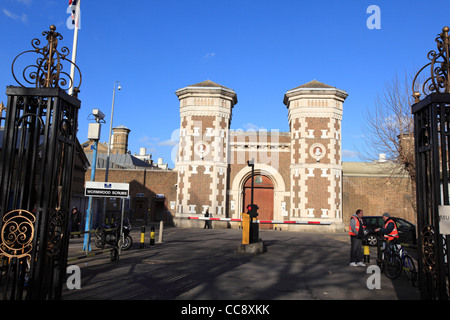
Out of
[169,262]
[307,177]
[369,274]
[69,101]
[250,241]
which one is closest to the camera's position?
[69,101]

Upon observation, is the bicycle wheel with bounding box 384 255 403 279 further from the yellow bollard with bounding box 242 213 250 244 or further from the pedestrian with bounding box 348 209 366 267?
the yellow bollard with bounding box 242 213 250 244

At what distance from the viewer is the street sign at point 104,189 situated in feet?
39.9

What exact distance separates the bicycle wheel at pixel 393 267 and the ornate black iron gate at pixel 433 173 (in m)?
3.98

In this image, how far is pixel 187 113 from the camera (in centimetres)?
2819

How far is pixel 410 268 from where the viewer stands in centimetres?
870

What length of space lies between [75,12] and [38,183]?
10.1m

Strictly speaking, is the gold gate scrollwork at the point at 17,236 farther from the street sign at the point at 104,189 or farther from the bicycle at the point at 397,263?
the bicycle at the point at 397,263

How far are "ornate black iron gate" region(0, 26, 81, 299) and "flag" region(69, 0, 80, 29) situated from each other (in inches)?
330

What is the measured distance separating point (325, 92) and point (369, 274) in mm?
19531

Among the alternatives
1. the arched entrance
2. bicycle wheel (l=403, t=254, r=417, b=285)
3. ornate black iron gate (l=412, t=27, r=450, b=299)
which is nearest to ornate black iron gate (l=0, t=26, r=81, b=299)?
ornate black iron gate (l=412, t=27, r=450, b=299)

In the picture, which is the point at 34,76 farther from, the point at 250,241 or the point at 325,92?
the point at 325,92

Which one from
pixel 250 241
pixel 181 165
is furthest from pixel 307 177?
pixel 250 241

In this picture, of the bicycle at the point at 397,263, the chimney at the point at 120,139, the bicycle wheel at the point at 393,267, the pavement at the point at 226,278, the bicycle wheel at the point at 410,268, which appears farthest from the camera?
the chimney at the point at 120,139

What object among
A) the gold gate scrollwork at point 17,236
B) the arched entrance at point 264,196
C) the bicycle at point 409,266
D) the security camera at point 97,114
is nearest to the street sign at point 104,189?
the security camera at point 97,114
